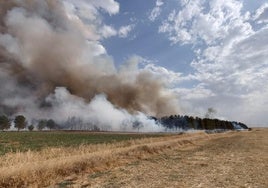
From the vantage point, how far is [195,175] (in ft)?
60.7

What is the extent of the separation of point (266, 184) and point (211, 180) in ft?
8.80

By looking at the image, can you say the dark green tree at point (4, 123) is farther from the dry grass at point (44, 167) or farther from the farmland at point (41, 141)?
the dry grass at point (44, 167)

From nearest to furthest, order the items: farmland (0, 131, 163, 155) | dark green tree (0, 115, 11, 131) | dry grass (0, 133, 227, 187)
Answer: dry grass (0, 133, 227, 187) → farmland (0, 131, 163, 155) → dark green tree (0, 115, 11, 131)

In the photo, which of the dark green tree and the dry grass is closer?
the dry grass

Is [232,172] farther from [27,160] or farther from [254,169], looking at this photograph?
[27,160]

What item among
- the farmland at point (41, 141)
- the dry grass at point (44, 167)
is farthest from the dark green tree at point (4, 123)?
the dry grass at point (44, 167)

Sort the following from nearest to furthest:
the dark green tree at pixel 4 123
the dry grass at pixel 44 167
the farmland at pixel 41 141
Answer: the dry grass at pixel 44 167 → the farmland at pixel 41 141 → the dark green tree at pixel 4 123

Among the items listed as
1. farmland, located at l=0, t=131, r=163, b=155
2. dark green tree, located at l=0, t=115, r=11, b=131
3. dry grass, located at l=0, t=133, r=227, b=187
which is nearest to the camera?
dry grass, located at l=0, t=133, r=227, b=187

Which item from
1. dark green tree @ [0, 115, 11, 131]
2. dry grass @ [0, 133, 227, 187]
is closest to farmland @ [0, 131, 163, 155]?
dry grass @ [0, 133, 227, 187]

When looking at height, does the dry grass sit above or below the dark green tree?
below

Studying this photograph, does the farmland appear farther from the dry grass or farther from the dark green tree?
the dark green tree

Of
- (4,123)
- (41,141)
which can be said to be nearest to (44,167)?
(41,141)

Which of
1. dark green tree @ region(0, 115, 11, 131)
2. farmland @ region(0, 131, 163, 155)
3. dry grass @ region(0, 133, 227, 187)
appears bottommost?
dry grass @ region(0, 133, 227, 187)

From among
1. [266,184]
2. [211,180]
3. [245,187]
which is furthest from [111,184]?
[266,184]
